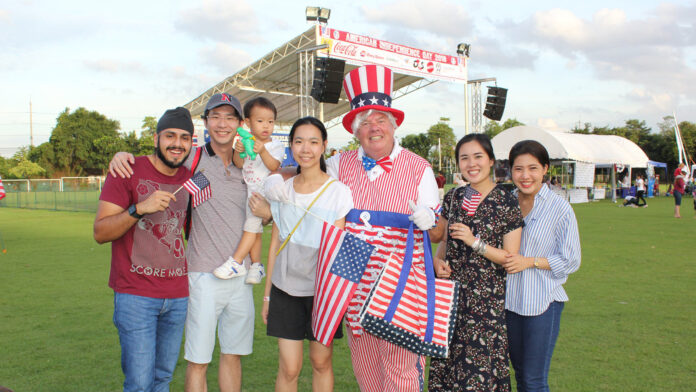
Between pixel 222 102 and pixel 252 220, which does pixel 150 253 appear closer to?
pixel 252 220

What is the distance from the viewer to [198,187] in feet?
9.56

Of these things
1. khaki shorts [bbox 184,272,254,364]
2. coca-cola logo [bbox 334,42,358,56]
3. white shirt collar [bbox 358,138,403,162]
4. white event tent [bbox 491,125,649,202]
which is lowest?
khaki shorts [bbox 184,272,254,364]

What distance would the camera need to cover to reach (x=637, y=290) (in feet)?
22.1

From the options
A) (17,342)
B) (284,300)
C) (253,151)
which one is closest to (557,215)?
(284,300)

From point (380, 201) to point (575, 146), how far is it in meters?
28.1

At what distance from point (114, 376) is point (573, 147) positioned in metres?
27.8

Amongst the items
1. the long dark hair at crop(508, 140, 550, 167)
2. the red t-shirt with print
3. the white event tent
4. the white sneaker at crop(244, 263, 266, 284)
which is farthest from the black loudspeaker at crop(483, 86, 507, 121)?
the red t-shirt with print

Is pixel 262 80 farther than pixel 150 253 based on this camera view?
Yes

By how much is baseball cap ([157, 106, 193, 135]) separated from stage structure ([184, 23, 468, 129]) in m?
14.6

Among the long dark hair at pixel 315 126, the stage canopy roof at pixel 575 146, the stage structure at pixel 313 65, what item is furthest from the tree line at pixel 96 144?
the long dark hair at pixel 315 126

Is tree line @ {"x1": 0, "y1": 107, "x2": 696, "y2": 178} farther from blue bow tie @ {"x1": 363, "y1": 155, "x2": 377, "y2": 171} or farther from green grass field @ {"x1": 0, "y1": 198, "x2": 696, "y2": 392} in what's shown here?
blue bow tie @ {"x1": 363, "y1": 155, "x2": 377, "y2": 171}

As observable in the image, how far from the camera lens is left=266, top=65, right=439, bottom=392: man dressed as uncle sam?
2.85 meters

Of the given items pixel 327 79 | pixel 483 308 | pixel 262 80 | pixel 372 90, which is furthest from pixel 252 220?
pixel 262 80

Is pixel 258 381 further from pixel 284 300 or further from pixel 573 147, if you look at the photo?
pixel 573 147
